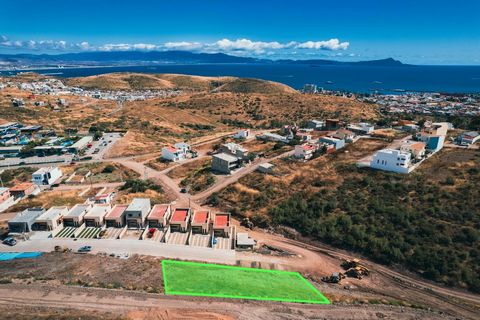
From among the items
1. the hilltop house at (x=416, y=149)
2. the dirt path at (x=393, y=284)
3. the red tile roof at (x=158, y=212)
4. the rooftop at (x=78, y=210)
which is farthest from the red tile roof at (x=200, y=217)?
the hilltop house at (x=416, y=149)

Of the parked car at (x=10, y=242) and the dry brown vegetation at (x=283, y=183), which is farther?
the dry brown vegetation at (x=283, y=183)

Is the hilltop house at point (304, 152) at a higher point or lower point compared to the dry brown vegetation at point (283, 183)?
higher

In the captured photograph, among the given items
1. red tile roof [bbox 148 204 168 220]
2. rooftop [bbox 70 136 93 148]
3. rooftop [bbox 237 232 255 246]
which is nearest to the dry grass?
red tile roof [bbox 148 204 168 220]

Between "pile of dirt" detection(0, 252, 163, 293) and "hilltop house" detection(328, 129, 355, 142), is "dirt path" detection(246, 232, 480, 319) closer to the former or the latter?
"pile of dirt" detection(0, 252, 163, 293)

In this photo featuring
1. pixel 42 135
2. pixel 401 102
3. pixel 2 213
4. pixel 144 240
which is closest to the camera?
pixel 144 240

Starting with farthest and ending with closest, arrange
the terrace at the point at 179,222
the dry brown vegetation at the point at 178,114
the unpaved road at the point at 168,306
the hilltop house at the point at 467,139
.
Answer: the dry brown vegetation at the point at 178,114
the hilltop house at the point at 467,139
the terrace at the point at 179,222
the unpaved road at the point at 168,306

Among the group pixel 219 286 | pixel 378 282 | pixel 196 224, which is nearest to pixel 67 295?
pixel 219 286

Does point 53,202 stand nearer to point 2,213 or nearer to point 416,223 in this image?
point 2,213

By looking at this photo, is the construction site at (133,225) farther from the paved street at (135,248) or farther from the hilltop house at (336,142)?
the hilltop house at (336,142)

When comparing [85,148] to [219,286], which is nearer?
[219,286]
